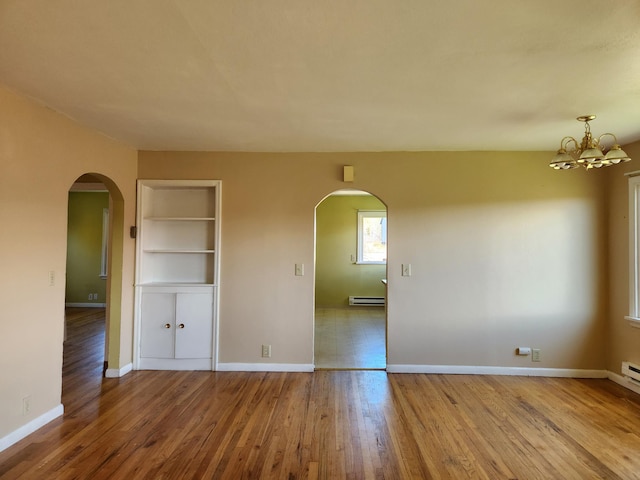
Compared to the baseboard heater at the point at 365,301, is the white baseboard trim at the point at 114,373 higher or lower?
lower

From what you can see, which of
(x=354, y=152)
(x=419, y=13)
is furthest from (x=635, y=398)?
(x=419, y=13)

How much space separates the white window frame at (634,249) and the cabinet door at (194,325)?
4160 mm

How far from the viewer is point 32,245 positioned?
2525mm

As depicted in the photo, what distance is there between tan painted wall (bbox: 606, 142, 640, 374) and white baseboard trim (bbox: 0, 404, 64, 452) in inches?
198

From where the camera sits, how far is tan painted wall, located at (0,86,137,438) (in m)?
2.33

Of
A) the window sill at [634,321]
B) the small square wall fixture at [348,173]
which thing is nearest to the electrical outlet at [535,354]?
the window sill at [634,321]

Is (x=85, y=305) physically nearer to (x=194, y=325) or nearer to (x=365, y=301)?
(x=194, y=325)

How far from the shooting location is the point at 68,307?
748 cm

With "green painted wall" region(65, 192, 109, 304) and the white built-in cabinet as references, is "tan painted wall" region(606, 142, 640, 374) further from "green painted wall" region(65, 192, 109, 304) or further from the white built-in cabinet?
"green painted wall" region(65, 192, 109, 304)

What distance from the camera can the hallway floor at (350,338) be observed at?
13.8ft

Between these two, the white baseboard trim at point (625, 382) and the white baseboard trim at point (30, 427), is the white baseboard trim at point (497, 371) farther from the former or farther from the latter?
the white baseboard trim at point (30, 427)

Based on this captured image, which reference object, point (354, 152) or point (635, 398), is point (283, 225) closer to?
point (354, 152)

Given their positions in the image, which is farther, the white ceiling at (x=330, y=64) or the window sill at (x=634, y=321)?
the window sill at (x=634, y=321)

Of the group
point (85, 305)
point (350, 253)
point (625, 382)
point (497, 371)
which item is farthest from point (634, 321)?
point (85, 305)
